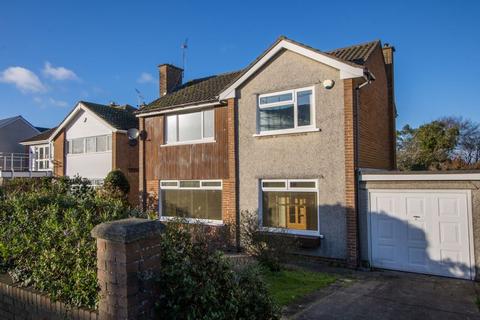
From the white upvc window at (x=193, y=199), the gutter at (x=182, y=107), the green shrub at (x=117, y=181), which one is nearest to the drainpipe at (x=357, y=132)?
the gutter at (x=182, y=107)

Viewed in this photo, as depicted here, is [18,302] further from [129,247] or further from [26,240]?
[129,247]

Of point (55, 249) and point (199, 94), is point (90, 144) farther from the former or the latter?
point (55, 249)

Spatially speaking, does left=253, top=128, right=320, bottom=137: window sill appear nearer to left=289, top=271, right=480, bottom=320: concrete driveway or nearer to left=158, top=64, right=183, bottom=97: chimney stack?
left=289, top=271, right=480, bottom=320: concrete driveway

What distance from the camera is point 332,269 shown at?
9.39 meters

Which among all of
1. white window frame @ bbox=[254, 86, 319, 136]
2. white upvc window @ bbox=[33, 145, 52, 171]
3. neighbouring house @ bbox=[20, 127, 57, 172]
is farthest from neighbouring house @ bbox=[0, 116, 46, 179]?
white window frame @ bbox=[254, 86, 319, 136]

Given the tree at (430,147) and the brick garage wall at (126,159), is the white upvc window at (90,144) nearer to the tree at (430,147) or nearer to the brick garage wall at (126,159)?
the brick garage wall at (126,159)

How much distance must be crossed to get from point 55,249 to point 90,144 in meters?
19.1

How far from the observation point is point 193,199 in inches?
536

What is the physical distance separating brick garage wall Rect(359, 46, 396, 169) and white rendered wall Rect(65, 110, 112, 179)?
48.8ft

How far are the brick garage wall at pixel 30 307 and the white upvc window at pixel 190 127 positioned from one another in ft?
30.2

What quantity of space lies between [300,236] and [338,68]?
5117 millimetres

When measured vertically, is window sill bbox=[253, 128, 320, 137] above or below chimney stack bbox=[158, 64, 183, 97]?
below

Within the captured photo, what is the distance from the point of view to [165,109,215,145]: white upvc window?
13250 millimetres

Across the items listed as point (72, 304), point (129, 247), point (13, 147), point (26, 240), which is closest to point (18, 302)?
point (26, 240)
